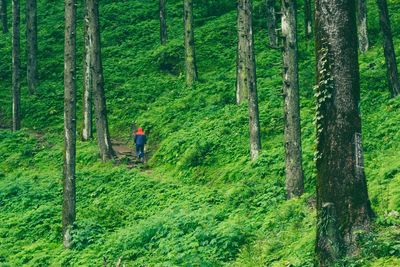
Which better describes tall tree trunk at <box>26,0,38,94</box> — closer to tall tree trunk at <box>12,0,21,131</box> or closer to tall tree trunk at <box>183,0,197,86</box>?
tall tree trunk at <box>12,0,21,131</box>

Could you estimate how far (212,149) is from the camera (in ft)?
68.5

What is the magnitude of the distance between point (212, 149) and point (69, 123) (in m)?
6.42

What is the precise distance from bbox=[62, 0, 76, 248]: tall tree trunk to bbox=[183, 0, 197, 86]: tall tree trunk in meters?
13.7

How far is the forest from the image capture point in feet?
27.9

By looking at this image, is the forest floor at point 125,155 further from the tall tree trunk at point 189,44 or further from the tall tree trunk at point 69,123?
the tall tree trunk at point 69,123

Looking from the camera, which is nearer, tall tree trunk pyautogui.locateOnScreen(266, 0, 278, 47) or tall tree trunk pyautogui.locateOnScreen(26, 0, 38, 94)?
tall tree trunk pyautogui.locateOnScreen(266, 0, 278, 47)

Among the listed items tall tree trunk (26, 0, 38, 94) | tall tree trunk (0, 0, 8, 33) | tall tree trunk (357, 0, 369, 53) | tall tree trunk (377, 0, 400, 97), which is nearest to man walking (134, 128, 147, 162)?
tall tree trunk (377, 0, 400, 97)

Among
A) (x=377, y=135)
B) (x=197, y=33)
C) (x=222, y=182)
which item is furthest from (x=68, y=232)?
(x=197, y=33)

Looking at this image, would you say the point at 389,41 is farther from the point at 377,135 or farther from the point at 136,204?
the point at 136,204

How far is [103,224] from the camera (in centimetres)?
1698

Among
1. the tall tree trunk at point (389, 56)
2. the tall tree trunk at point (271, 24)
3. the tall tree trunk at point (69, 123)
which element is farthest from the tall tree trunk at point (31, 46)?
the tall tree trunk at point (389, 56)

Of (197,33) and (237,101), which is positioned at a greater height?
(197,33)

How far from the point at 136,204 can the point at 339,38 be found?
11.0m

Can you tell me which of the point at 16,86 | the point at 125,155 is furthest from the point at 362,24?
the point at 16,86
